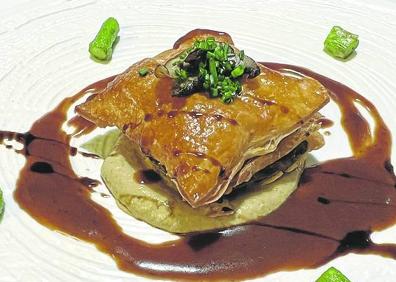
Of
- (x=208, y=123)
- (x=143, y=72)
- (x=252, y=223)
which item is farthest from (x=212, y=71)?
(x=252, y=223)

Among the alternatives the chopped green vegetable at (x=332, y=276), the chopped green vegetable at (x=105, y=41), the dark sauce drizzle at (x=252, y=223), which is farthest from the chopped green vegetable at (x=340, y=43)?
the chopped green vegetable at (x=332, y=276)

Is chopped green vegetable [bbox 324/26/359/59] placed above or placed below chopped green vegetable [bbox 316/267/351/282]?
above

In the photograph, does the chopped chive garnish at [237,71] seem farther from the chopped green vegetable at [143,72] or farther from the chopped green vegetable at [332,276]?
the chopped green vegetable at [332,276]

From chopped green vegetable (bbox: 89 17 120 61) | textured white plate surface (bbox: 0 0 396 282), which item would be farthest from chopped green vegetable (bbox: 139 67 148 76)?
chopped green vegetable (bbox: 89 17 120 61)

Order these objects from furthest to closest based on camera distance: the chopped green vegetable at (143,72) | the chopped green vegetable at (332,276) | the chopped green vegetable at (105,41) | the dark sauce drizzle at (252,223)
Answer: the chopped green vegetable at (105,41) → the chopped green vegetable at (143,72) → the dark sauce drizzle at (252,223) → the chopped green vegetable at (332,276)

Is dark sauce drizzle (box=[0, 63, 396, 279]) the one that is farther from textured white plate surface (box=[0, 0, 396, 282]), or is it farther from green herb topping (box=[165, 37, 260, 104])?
green herb topping (box=[165, 37, 260, 104])

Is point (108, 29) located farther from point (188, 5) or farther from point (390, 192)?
point (390, 192)
